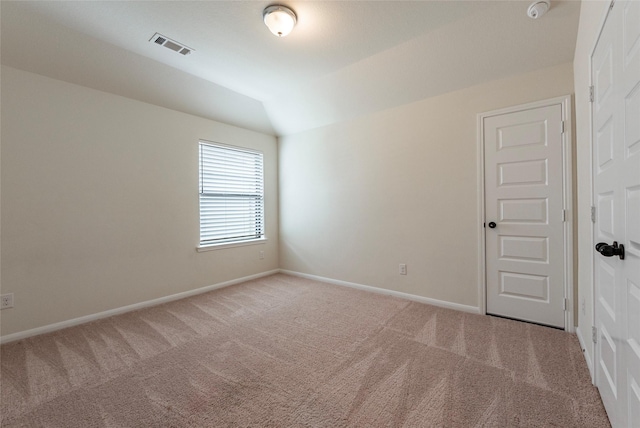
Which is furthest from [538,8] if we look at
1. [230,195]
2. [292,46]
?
[230,195]

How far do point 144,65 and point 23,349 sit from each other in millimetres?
2820

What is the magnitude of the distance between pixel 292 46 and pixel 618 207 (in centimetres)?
269

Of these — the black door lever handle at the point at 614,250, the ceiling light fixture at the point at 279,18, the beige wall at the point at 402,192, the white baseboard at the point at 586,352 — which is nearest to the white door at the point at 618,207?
the black door lever handle at the point at 614,250

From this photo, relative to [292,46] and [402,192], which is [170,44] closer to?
[292,46]

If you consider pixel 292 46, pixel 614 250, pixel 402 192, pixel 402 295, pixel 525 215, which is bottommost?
pixel 402 295

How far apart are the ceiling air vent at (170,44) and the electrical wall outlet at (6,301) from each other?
8.63 feet

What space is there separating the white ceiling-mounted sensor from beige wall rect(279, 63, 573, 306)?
0.63 m

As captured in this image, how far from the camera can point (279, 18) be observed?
2119 mm

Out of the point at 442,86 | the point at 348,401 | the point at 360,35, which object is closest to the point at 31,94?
the point at 360,35

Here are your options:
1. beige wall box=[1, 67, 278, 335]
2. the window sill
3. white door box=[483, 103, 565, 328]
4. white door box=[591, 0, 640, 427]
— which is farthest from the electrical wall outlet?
white door box=[483, 103, 565, 328]

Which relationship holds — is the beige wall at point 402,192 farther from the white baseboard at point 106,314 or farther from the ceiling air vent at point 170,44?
the ceiling air vent at point 170,44

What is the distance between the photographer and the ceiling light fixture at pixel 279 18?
82.2 inches

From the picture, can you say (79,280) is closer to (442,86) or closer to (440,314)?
(440,314)

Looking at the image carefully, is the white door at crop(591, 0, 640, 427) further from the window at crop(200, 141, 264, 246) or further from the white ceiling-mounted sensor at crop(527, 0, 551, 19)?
the window at crop(200, 141, 264, 246)
